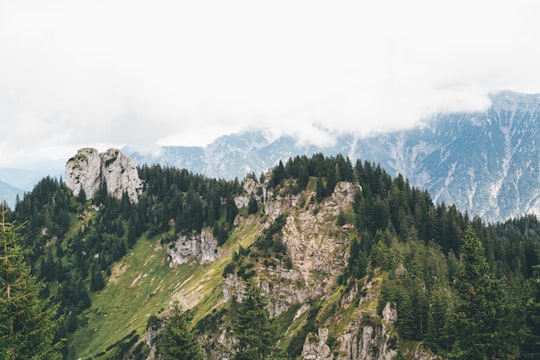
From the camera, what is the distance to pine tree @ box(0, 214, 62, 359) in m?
28.2

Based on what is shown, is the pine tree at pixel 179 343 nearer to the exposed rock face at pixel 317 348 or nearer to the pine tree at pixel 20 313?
the pine tree at pixel 20 313

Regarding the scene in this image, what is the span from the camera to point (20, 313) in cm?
2870

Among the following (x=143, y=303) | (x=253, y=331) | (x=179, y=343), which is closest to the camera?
(x=179, y=343)

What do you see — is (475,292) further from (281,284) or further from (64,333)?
(64,333)

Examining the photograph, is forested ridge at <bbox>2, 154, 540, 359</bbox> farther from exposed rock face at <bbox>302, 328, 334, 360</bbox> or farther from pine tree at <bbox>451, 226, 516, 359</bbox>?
exposed rock face at <bbox>302, 328, 334, 360</bbox>

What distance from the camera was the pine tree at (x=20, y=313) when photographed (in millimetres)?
28250

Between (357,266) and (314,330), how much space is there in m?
20.0

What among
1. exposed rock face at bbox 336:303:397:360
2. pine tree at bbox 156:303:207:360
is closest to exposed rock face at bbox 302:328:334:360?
exposed rock face at bbox 336:303:397:360

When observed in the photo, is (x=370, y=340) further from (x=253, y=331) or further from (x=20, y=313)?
(x=20, y=313)

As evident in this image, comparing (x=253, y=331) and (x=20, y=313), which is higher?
(x=20, y=313)

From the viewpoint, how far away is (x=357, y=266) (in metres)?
105

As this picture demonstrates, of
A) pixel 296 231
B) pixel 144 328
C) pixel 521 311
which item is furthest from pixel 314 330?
pixel 144 328

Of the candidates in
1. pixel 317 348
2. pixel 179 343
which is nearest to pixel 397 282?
pixel 317 348

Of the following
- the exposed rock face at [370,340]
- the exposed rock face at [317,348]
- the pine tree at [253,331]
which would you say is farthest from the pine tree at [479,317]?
the exposed rock face at [317,348]
